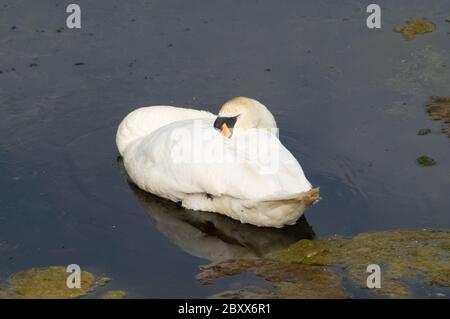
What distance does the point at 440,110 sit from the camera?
13.1 m

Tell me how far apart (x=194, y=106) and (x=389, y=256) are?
381 centimetres

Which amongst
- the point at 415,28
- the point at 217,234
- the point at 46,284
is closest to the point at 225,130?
the point at 217,234

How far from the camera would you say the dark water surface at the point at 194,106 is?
10.9 m

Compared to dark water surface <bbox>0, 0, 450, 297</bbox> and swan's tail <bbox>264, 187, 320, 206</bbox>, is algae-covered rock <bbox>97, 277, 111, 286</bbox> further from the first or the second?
swan's tail <bbox>264, 187, 320, 206</bbox>

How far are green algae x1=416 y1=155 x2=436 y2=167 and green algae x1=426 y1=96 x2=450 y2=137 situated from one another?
67 cm

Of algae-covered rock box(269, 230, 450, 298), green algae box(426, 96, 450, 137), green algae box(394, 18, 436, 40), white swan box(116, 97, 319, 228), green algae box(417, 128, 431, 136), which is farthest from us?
green algae box(394, 18, 436, 40)

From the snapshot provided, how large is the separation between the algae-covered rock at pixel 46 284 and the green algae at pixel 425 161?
13.1 feet

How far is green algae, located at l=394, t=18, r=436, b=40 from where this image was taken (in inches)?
580

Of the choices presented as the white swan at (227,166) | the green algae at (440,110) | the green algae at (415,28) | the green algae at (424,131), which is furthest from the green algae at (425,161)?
the green algae at (415,28)

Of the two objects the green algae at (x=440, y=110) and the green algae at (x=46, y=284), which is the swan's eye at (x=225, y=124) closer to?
the green algae at (x=46, y=284)

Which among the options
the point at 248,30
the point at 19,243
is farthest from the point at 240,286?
the point at 248,30

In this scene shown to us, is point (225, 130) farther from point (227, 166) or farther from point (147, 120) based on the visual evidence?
point (147, 120)

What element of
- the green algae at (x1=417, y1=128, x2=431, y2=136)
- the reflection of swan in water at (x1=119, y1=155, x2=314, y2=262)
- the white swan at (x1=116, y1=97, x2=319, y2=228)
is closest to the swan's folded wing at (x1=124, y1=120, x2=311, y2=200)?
the white swan at (x1=116, y1=97, x2=319, y2=228)

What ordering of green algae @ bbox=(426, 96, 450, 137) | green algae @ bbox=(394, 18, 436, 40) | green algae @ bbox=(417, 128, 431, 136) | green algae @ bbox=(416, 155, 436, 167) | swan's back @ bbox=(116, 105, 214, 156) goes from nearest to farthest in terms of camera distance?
green algae @ bbox=(416, 155, 436, 167)
swan's back @ bbox=(116, 105, 214, 156)
green algae @ bbox=(417, 128, 431, 136)
green algae @ bbox=(426, 96, 450, 137)
green algae @ bbox=(394, 18, 436, 40)
